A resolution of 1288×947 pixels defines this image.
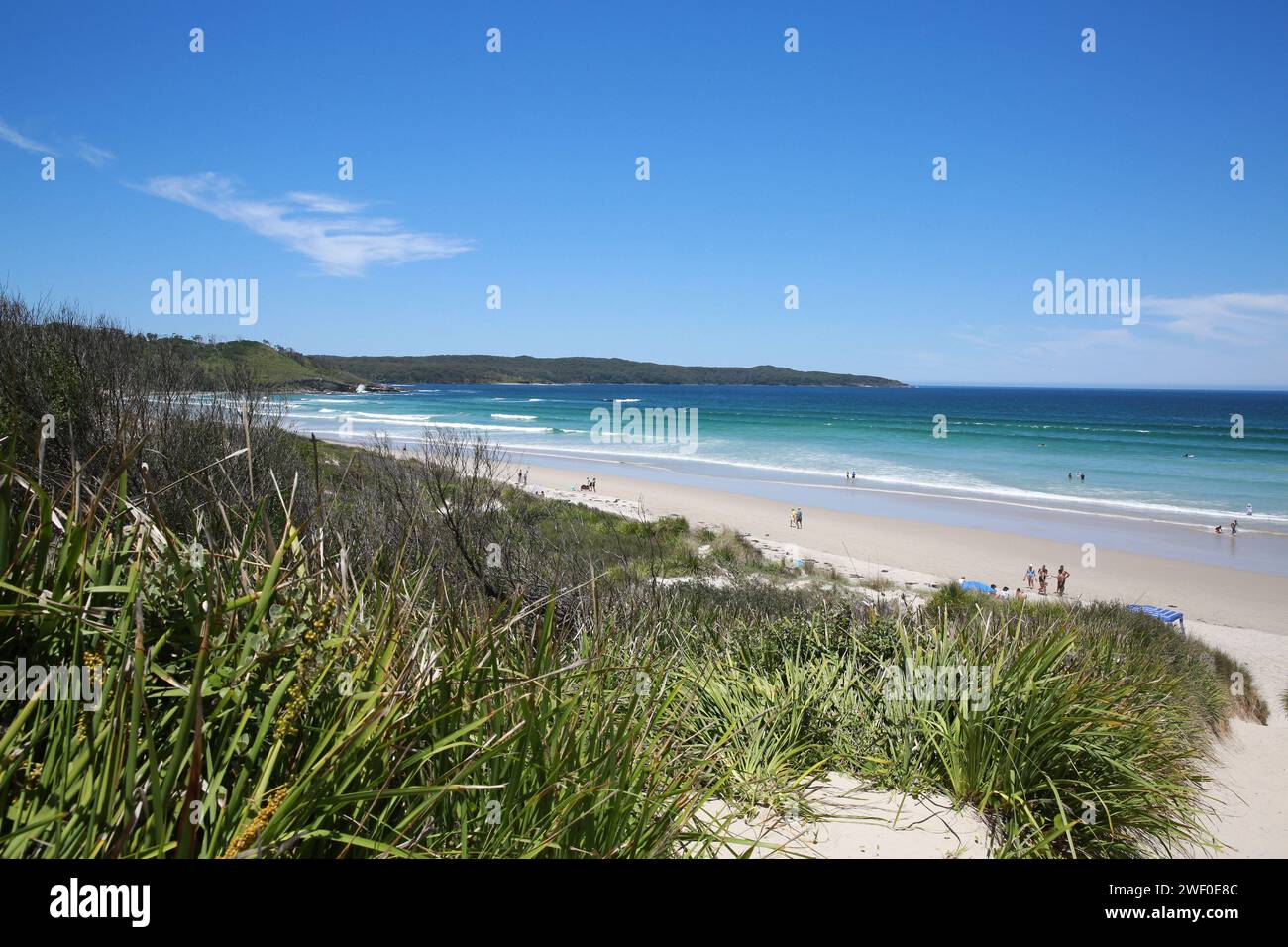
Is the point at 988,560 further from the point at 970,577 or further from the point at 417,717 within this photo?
the point at 417,717

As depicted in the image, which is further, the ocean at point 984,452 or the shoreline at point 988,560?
the ocean at point 984,452

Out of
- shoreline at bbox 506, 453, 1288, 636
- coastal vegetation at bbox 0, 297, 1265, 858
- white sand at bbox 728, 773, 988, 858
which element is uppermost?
coastal vegetation at bbox 0, 297, 1265, 858

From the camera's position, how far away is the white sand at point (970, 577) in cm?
350

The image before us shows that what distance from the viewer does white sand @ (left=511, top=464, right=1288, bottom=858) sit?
3.50m

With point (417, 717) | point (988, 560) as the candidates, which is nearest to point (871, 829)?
point (417, 717)

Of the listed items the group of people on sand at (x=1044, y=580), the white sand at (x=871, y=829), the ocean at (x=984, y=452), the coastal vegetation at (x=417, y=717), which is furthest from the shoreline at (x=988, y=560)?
the white sand at (x=871, y=829)

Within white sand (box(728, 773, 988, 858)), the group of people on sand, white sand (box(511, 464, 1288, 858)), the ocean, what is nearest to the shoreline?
white sand (box(511, 464, 1288, 858))

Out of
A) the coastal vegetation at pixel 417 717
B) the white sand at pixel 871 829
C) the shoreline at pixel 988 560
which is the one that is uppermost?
the coastal vegetation at pixel 417 717

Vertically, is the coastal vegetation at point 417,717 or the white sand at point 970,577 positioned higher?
the coastal vegetation at point 417,717

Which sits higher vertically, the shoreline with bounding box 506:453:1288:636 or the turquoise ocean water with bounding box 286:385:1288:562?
the turquoise ocean water with bounding box 286:385:1288:562

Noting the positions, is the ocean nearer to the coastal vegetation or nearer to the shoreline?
the shoreline

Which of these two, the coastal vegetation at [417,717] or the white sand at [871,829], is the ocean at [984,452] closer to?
the coastal vegetation at [417,717]

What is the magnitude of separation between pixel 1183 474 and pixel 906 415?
54.6m
